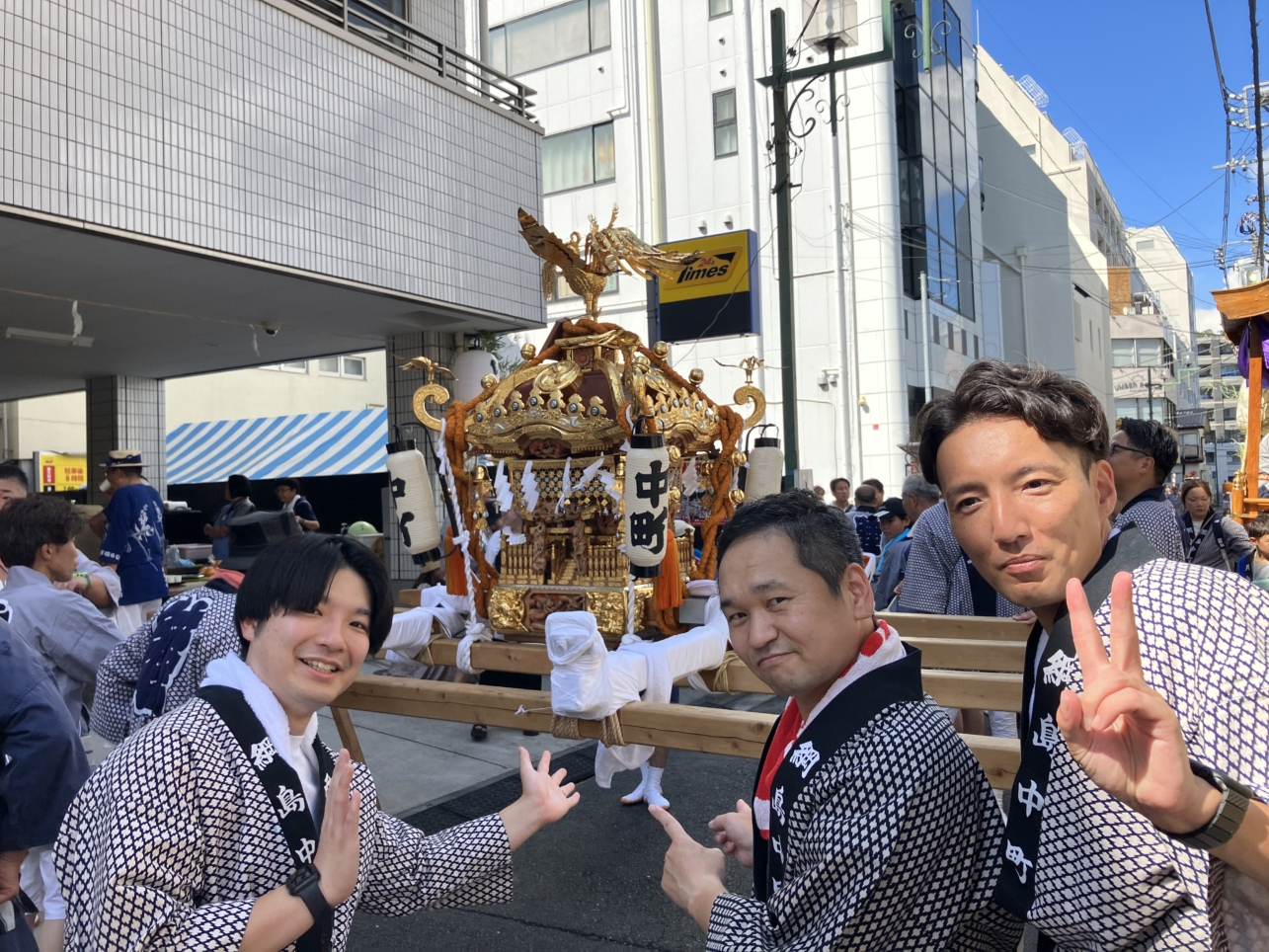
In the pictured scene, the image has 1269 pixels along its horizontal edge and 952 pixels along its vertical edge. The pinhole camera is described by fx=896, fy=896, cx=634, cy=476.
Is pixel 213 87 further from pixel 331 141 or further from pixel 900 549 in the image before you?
pixel 900 549

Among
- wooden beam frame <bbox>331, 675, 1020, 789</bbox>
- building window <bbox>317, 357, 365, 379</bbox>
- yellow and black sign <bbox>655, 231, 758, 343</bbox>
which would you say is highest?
building window <bbox>317, 357, 365, 379</bbox>

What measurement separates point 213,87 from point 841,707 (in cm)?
717

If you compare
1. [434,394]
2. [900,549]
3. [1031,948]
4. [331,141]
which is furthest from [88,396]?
[1031,948]

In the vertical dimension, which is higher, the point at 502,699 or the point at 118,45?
the point at 118,45

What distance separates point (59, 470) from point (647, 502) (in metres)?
16.5

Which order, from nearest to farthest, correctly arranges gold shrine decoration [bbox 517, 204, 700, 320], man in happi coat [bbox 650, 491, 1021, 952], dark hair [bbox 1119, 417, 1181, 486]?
man in happi coat [bbox 650, 491, 1021, 952] → dark hair [bbox 1119, 417, 1181, 486] → gold shrine decoration [bbox 517, 204, 700, 320]

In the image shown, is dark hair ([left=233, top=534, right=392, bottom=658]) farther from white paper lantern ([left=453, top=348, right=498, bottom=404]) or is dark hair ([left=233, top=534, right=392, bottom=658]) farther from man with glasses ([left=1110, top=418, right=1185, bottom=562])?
white paper lantern ([left=453, top=348, right=498, bottom=404])

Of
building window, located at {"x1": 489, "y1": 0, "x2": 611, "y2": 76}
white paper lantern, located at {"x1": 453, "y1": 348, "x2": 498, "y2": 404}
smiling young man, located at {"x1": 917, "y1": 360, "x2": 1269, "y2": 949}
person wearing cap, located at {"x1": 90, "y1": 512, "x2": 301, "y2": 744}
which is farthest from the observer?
building window, located at {"x1": 489, "y1": 0, "x2": 611, "y2": 76}

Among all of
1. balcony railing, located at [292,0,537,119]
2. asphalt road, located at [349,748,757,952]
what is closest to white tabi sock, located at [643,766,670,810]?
asphalt road, located at [349,748,757,952]

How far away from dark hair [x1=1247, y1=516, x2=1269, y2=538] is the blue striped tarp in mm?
11153

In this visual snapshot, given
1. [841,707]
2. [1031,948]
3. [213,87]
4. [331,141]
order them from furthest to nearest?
[331,141]
[213,87]
[1031,948]
[841,707]

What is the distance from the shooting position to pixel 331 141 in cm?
766

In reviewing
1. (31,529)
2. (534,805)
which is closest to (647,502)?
(534,805)

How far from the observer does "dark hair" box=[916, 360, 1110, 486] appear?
1.35m
